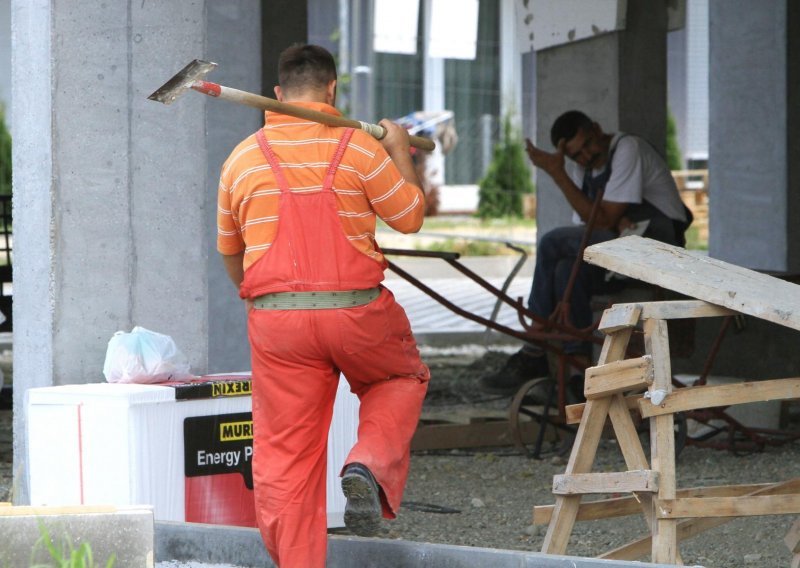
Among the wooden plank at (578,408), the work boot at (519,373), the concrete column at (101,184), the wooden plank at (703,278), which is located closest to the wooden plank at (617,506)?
the wooden plank at (578,408)

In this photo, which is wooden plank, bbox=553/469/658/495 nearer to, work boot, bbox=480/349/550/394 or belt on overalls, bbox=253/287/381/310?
belt on overalls, bbox=253/287/381/310

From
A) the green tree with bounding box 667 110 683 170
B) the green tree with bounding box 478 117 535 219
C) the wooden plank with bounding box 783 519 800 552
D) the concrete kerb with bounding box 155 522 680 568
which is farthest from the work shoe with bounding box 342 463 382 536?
the green tree with bounding box 478 117 535 219

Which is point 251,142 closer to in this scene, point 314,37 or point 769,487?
point 769,487

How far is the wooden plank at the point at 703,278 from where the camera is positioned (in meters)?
4.17

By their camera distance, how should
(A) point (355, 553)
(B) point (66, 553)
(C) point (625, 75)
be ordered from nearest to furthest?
1. (B) point (66, 553)
2. (A) point (355, 553)
3. (C) point (625, 75)

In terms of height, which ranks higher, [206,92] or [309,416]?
[206,92]

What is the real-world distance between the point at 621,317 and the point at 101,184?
2.25m

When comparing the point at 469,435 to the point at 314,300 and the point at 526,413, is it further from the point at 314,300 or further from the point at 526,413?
the point at 314,300

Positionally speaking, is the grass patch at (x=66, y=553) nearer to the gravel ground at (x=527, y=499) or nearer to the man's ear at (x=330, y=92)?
the man's ear at (x=330, y=92)

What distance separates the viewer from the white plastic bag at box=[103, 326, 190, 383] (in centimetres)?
529

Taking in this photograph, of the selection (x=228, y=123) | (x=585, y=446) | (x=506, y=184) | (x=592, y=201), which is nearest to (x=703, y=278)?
(x=585, y=446)

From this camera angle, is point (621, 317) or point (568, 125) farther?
point (568, 125)

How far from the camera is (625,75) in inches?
398

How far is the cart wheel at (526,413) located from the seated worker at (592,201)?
0.33m
